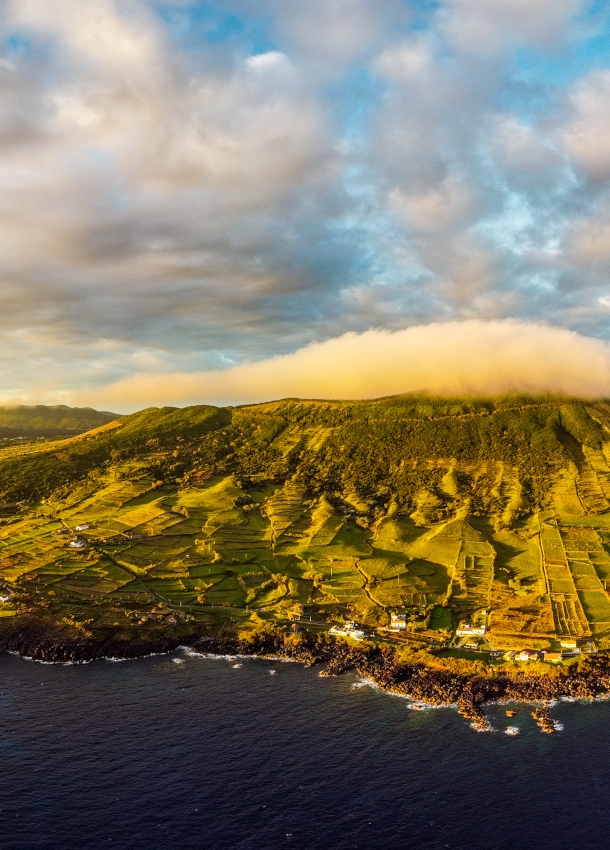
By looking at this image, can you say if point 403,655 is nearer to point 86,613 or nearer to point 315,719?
point 315,719

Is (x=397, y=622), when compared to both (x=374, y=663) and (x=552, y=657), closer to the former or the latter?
(x=374, y=663)

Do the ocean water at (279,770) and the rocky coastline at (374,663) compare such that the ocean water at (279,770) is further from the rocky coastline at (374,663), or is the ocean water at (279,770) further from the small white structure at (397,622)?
the small white structure at (397,622)

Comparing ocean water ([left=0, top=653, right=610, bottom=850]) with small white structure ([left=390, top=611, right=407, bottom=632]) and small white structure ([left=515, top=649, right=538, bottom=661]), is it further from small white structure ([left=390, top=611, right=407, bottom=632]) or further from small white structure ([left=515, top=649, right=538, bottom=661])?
small white structure ([left=390, top=611, right=407, bottom=632])

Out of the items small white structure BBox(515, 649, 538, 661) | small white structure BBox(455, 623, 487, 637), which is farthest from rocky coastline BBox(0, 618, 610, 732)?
small white structure BBox(455, 623, 487, 637)

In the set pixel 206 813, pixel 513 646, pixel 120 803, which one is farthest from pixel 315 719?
pixel 513 646

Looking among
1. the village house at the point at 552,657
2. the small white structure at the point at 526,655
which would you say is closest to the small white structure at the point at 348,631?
the small white structure at the point at 526,655

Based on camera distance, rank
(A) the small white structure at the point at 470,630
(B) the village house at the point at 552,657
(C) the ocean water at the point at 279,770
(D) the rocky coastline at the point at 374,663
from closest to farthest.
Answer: (C) the ocean water at the point at 279,770 < (D) the rocky coastline at the point at 374,663 < (B) the village house at the point at 552,657 < (A) the small white structure at the point at 470,630

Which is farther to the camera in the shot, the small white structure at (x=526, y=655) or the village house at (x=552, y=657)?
the small white structure at (x=526, y=655)
